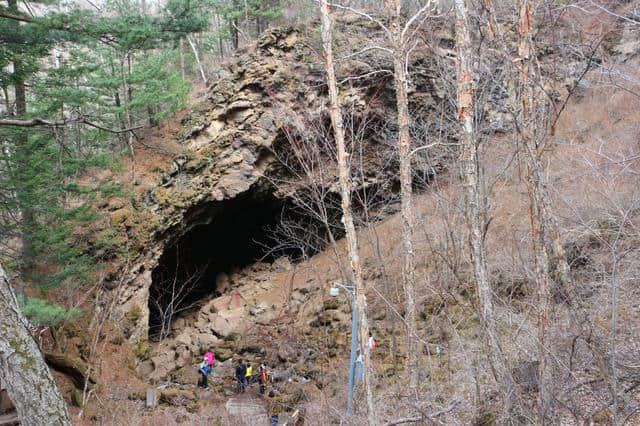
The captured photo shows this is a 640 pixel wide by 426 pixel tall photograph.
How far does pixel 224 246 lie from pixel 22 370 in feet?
50.4

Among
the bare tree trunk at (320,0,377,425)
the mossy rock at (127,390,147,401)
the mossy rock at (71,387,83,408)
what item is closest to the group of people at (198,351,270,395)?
the mossy rock at (127,390,147,401)

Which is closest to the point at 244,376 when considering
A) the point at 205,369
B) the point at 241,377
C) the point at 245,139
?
the point at 241,377

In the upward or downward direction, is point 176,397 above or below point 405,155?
below

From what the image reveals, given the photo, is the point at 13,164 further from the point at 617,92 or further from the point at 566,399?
the point at 617,92

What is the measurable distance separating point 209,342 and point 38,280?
17.5ft

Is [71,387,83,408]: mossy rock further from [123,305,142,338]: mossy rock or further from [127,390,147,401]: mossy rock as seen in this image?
[123,305,142,338]: mossy rock

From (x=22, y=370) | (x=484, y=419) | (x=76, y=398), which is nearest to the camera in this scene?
(x=22, y=370)

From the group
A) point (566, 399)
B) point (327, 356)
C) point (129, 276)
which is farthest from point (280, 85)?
point (566, 399)

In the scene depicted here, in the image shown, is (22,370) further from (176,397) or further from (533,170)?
(176,397)

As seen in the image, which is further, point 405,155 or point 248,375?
point 248,375

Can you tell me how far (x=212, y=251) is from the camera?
59.2ft

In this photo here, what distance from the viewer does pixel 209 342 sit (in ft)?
44.5

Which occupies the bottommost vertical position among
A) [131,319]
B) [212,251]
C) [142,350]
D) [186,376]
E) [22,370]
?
[186,376]

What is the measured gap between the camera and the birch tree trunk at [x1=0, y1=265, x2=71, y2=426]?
297cm
